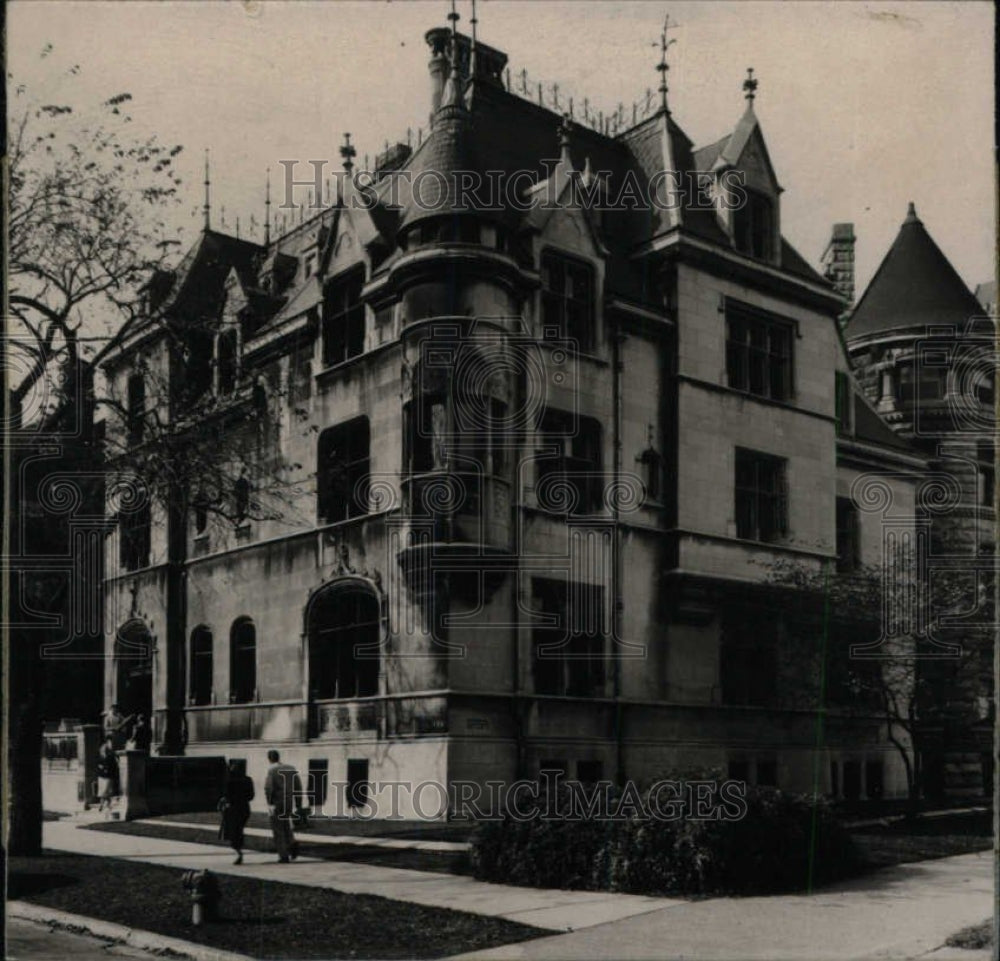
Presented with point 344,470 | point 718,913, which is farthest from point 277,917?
point 344,470

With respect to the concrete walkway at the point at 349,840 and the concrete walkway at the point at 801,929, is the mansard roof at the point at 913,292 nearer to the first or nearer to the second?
the concrete walkway at the point at 349,840

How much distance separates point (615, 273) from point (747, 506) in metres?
6.70

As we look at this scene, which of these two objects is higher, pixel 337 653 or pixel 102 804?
pixel 337 653

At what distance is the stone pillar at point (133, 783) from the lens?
89.7 feet

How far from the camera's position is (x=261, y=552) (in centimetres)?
3141

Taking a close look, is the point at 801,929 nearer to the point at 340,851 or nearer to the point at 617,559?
the point at 340,851

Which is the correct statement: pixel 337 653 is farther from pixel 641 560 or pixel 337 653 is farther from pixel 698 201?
pixel 698 201

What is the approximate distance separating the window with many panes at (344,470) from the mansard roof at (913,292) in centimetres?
1991

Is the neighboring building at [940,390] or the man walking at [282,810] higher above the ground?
the neighboring building at [940,390]

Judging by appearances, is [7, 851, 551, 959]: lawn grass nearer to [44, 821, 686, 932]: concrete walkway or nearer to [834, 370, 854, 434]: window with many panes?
[44, 821, 686, 932]: concrete walkway

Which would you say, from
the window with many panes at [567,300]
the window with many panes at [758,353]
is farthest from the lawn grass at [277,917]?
the window with many panes at [758,353]

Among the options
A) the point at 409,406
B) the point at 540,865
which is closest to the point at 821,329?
the point at 409,406

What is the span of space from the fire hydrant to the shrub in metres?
4.45

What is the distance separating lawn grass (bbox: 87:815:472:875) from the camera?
18.3 meters
